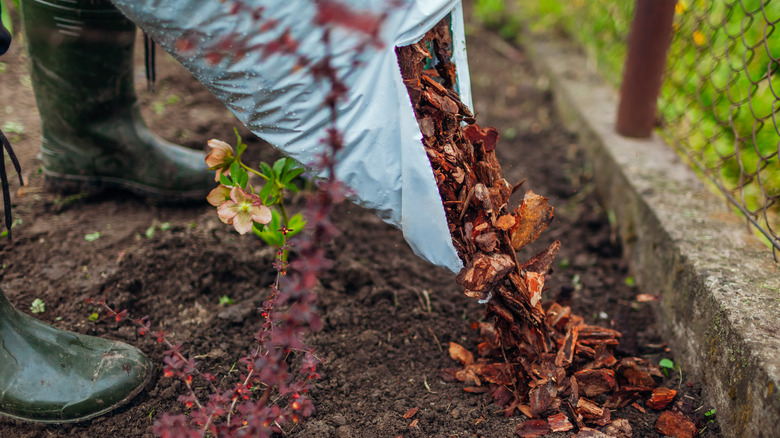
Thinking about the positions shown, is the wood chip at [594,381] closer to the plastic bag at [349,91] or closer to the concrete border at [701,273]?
the concrete border at [701,273]

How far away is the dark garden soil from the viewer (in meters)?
1.31

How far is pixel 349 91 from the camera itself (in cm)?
112

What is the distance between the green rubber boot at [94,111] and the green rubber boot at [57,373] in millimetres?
779

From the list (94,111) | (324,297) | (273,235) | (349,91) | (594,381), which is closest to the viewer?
(349,91)

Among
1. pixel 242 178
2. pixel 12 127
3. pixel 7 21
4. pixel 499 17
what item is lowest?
pixel 12 127

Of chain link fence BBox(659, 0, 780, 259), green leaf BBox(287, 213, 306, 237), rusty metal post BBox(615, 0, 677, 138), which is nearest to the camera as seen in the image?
green leaf BBox(287, 213, 306, 237)

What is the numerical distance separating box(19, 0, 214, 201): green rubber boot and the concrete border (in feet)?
5.16

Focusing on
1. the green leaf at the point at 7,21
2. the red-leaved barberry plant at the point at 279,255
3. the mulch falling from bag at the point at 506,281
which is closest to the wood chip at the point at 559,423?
the mulch falling from bag at the point at 506,281

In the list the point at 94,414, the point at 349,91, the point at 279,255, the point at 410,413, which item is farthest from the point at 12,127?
the point at 410,413

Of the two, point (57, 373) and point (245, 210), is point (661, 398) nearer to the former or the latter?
point (245, 210)

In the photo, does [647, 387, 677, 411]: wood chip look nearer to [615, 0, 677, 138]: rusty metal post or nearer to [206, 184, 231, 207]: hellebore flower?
[206, 184, 231, 207]: hellebore flower

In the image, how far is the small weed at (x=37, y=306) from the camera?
1.51 meters

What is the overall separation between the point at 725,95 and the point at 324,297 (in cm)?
162

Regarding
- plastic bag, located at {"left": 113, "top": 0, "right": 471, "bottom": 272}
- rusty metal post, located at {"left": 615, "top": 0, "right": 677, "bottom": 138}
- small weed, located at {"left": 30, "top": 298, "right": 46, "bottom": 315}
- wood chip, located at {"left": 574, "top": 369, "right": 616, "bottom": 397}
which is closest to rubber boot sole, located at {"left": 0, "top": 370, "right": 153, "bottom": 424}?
small weed, located at {"left": 30, "top": 298, "right": 46, "bottom": 315}
